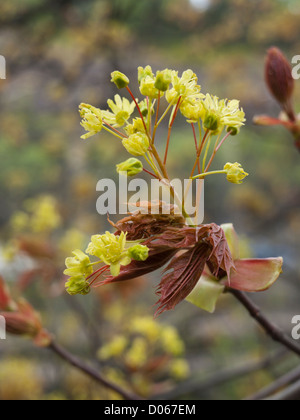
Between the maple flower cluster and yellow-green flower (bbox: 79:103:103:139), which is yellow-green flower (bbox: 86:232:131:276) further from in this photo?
yellow-green flower (bbox: 79:103:103:139)

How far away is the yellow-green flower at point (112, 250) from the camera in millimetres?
408

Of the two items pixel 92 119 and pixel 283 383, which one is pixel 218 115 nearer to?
pixel 92 119

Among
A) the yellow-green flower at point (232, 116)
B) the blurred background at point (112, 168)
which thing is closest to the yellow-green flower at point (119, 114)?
the yellow-green flower at point (232, 116)

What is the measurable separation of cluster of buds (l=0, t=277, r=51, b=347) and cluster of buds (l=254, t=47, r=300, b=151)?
0.54 metres

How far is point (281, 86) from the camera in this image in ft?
2.33

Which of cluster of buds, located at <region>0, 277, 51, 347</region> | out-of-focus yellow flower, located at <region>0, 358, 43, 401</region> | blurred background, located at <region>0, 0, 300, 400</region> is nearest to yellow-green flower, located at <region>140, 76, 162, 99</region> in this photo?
cluster of buds, located at <region>0, 277, 51, 347</region>

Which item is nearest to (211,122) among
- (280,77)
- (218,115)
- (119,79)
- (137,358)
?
(218,115)

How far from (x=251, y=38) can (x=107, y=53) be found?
3.08 feet

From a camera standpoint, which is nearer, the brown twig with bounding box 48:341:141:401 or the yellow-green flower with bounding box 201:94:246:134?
the yellow-green flower with bounding box 201:94:246:134

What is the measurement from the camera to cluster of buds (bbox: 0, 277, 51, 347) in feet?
2.30

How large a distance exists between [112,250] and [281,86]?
48cm

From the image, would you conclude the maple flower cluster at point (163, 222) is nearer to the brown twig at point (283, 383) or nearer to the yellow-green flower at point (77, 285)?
the yellow-green flower at point (77, 285)
